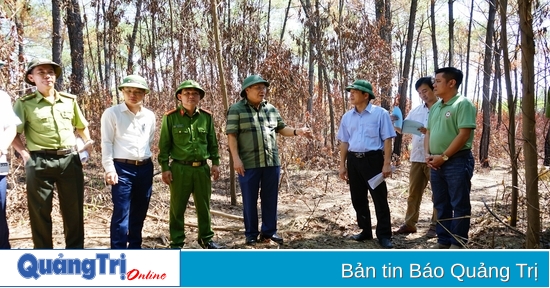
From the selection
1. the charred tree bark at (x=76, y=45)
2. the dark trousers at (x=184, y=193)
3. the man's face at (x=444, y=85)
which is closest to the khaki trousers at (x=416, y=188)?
the man's face at (x=444, y=85)

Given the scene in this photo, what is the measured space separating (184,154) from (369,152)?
1.80 meters

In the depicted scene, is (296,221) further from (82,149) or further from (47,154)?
(47,154)

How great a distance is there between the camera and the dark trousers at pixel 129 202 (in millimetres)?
3732

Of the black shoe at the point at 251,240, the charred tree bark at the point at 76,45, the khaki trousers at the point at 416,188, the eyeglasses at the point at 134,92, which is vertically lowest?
the black shoe at the point at 251,240

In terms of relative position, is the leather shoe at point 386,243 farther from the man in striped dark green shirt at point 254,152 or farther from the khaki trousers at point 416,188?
the man in striped dark green shirt at point 254,152

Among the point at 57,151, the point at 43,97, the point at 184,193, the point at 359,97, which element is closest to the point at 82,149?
the point at 57,151

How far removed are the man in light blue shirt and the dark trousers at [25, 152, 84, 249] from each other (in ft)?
8.54

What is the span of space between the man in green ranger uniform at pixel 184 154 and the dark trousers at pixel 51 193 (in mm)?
754

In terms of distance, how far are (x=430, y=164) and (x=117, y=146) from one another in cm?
278

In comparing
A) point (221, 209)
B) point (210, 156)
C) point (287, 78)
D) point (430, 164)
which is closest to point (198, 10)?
point (287, 78)

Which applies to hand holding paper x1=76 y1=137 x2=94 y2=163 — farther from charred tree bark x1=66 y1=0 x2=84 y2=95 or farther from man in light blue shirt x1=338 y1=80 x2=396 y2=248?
charred tree bark x1=66 y1=0 x2=84 y2=95

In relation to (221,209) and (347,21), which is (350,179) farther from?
(347,21)

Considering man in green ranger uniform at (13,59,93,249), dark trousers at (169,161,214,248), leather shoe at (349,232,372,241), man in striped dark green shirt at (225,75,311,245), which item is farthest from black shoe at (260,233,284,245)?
man in green ranger uniform at (13,59,93,249)

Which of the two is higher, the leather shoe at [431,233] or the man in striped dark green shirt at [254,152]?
the man in striped dark green shirt at [254,152]
